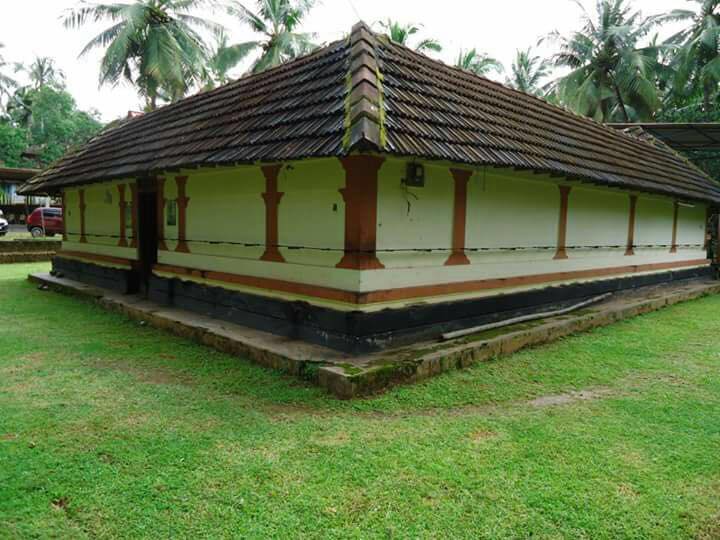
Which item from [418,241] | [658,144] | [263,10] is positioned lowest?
[418,241]

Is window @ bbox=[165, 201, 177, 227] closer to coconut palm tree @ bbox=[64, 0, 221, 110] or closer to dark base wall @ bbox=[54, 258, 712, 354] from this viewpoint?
dark base wall @ bbox=[54, 258, 712, 354]

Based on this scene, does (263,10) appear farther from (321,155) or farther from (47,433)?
(47,433)

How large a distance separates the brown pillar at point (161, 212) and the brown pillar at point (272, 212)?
303 cm

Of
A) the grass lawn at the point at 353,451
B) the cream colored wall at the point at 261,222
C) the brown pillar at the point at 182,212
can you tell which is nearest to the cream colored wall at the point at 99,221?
the brown pillar at the point at 182,212

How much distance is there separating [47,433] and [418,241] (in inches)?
161

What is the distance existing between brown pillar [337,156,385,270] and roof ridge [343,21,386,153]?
0.49 m

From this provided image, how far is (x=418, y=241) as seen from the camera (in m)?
6.19

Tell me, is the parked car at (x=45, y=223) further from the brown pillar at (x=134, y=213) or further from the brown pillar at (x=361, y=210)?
the brown pillar at (x=361, y=210)

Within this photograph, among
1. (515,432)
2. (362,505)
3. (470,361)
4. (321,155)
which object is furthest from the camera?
(470,361)

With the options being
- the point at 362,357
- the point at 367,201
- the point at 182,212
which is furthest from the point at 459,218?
the point at 182,212

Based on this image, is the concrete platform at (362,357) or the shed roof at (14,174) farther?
the shed roof at (14,174)

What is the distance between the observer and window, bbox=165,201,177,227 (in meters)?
8.74

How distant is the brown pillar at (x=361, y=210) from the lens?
5543 millimetres

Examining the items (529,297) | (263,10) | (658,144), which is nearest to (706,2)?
(658,144)
